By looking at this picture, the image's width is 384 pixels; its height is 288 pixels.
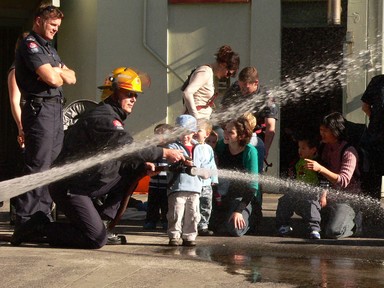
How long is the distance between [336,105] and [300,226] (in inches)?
177

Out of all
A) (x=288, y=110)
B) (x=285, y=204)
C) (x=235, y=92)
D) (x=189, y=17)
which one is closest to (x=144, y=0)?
(x=189, y=17)

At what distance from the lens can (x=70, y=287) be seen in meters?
8.24

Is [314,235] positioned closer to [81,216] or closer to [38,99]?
[81,216]

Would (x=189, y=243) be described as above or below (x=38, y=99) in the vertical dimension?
below

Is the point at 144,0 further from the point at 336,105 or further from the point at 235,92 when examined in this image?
the point at 235,92

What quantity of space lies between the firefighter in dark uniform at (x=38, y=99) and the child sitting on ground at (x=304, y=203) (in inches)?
87.9

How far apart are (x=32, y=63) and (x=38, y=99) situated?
0.31 m

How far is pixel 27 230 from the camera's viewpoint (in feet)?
33.3

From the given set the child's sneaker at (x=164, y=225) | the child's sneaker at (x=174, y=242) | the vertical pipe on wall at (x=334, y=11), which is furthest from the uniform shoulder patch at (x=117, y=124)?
the vertical pipe on wall at (x=334, y=11)

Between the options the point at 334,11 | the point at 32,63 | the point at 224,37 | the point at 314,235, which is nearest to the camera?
the point at 32,63

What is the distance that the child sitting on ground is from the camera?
440 inches

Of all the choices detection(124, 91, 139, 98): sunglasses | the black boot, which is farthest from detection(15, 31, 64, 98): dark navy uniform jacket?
the black boot

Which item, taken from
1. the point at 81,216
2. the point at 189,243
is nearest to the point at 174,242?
the point at 189,243

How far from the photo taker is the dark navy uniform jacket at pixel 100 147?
9930mm
